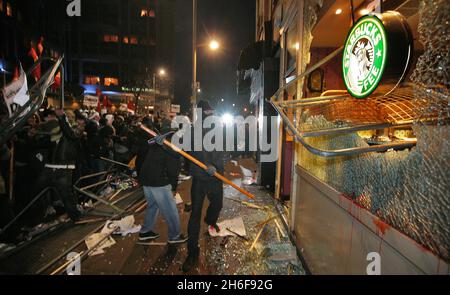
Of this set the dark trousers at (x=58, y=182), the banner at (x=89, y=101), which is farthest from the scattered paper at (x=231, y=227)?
the banner at (x=89, y=101)

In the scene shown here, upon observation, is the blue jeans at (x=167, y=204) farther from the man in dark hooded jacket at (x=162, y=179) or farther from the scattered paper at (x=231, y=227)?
the scattered paper at (x=231, y=227)

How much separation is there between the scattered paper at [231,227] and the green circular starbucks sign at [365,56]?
362 centimetres

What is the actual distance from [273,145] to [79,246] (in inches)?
231

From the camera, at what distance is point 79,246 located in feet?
13.5

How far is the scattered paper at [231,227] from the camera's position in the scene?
4.72m

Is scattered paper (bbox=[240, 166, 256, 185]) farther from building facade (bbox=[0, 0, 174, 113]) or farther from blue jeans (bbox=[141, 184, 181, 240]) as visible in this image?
building facade (bbox=[0, 0, 174, 113])

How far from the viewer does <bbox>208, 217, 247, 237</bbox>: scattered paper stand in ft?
15.5

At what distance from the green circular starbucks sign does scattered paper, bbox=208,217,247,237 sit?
362 centimetres

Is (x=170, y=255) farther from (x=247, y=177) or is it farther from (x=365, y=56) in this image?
(x=247, y=177)

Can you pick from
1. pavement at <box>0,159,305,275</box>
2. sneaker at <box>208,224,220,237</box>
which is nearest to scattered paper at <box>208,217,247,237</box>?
sneaker at <box>208,224,220,237</box>
